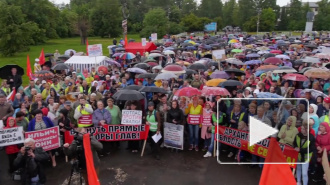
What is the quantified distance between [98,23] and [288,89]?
67.1 m

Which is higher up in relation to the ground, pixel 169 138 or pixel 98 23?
pixel 98 23

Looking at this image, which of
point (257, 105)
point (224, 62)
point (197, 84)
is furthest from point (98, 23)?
point (257, 105)

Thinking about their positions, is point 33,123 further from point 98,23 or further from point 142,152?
point 98,23

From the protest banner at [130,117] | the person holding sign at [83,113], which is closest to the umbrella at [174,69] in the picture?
the protest banner at [130,117]

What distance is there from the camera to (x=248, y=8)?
3484 inches

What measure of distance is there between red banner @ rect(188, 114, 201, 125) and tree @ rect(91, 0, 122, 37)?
6556cm

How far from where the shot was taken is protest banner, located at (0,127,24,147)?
7.63 m

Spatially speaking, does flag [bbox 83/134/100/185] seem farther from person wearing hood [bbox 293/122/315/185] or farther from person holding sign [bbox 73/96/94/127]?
person wearing hood [bbox 293/122/315/185]

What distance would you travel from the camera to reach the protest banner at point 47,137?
8.07m

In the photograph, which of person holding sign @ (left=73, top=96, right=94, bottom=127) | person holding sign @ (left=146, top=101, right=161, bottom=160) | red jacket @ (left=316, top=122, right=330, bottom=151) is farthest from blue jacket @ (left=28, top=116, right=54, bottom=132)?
red jacket @ (left=316, top=122, right=330, bottom=151)

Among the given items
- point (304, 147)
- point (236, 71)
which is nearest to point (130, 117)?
point (304, 147)

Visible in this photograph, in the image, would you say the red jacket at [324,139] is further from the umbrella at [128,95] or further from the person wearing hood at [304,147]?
the umbrella at [128,95]

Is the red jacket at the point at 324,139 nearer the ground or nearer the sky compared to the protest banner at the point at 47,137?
nearer the sky

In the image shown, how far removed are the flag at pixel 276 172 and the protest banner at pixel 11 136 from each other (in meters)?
5.83
